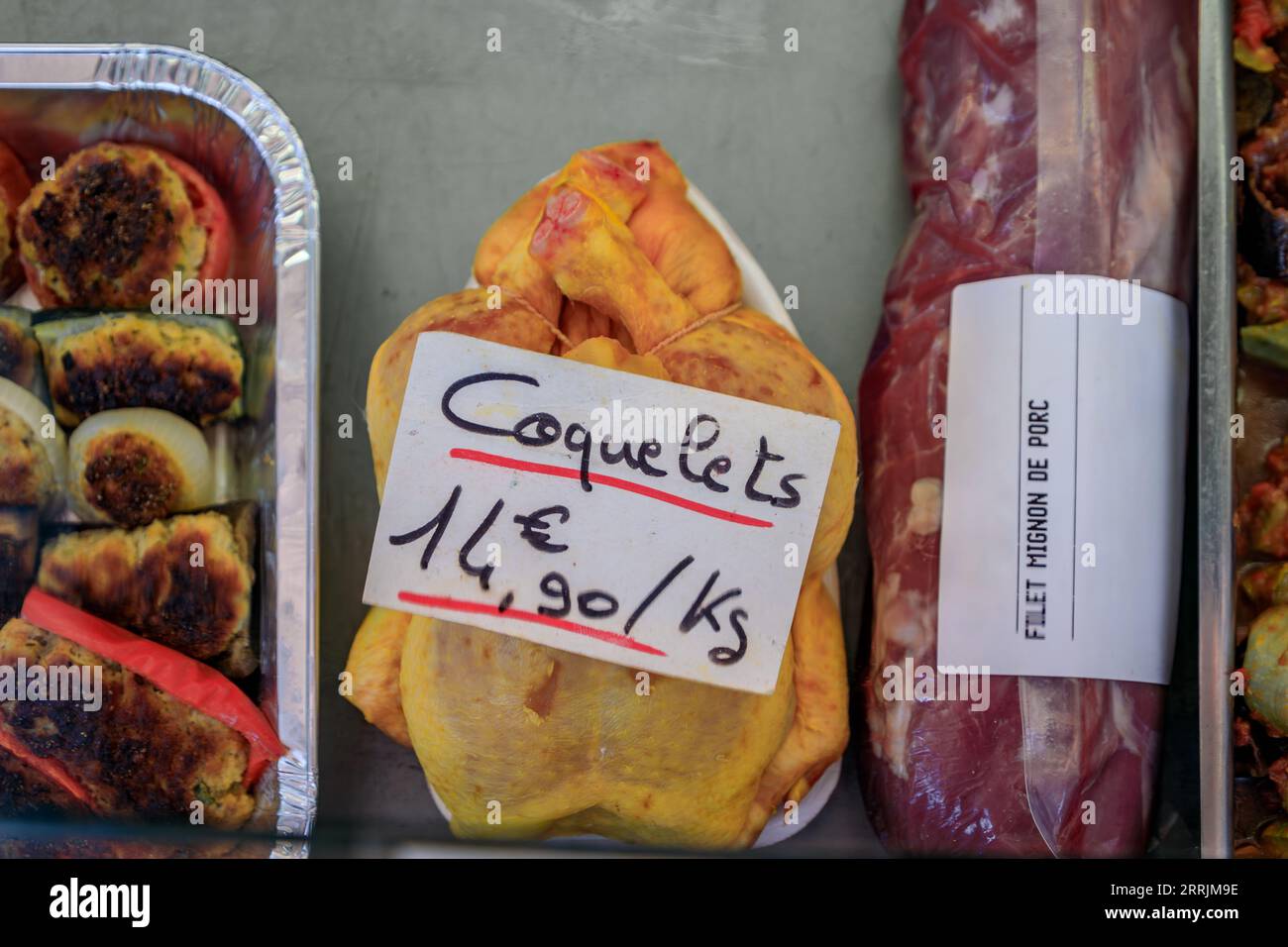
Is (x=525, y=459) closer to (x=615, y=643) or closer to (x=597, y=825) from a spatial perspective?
(x=615, y=643)

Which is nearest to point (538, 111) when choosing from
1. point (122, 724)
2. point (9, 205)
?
point (9, 205)

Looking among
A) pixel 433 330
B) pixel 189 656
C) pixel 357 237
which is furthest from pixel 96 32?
pixel 189 656

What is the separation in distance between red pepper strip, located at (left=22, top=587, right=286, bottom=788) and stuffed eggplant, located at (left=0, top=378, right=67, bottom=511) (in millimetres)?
113

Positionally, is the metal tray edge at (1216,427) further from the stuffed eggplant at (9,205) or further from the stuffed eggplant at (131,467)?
the stuffed eggplant at (9,205)

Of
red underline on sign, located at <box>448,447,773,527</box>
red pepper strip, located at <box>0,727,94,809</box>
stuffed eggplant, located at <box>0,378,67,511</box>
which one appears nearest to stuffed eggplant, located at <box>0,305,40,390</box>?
stuffed eggplant, located at <box>0,378,67,511</box>

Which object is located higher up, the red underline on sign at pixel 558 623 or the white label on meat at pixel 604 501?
the white label on meat at pixel 604 501

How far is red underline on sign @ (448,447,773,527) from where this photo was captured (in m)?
1.13

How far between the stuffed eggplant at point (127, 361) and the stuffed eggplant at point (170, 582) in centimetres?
16

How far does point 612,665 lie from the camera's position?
1099mm

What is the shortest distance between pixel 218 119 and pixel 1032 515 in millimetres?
1079

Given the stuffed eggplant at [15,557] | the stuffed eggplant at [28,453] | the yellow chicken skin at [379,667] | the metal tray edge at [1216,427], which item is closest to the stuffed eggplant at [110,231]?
the stuffed eggplant at [28,453]

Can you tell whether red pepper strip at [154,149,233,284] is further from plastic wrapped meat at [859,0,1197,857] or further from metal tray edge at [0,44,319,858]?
plastic wrapped meat at [859,0,1197,857]

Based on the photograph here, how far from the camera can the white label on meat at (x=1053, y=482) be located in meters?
1.16

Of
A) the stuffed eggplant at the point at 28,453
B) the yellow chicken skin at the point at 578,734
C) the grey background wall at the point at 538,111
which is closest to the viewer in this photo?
the yellow chicken skin at the point at 578,734
